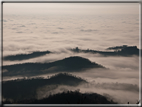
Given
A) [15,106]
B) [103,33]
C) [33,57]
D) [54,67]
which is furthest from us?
[33,57]

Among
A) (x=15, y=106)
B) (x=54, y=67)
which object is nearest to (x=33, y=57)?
(x=54, y=67)

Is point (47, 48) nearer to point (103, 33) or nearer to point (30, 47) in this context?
point (30, 47)

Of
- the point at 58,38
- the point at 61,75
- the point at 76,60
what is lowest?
the point at 61,75

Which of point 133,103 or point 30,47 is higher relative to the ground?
→ point 30,47

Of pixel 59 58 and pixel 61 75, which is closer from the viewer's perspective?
pixel 61 75

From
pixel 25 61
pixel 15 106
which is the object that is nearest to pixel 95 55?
pixel 25 61

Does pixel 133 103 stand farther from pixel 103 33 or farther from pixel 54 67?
pixel 54 67

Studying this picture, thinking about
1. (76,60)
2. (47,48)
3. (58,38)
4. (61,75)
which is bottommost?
(61,75)

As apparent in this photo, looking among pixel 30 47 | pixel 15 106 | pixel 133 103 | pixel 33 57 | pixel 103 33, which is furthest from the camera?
pixel 33 57

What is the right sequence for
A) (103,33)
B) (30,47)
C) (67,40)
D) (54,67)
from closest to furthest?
(67,40) < (103,33) < (30,47) < (54,67)
